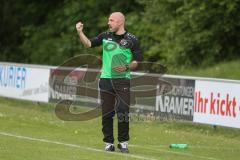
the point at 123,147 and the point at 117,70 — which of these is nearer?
the point at 117,70

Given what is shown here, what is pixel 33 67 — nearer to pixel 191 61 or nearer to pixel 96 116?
pixel 96 116

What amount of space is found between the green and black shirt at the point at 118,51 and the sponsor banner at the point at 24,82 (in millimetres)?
10309

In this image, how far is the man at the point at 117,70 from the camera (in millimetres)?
12648

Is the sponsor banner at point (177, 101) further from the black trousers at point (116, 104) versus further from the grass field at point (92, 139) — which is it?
the black trousers at point (116, 104)

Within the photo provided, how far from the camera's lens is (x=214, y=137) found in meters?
16.9

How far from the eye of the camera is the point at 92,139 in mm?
15031

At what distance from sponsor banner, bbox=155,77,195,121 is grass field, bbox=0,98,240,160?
263 millimetres

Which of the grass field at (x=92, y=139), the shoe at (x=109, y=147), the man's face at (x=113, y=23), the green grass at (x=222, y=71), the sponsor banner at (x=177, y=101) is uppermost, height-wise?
the man's face at (x=113, y=23)

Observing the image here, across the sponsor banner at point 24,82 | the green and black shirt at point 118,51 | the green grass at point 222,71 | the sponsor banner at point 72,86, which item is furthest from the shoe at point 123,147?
the green grass at point 222,71

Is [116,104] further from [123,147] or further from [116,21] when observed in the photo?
[116,21]

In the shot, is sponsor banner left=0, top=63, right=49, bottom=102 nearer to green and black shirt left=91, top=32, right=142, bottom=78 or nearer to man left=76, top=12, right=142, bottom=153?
man left=76, top=12, right=142, bottom=153

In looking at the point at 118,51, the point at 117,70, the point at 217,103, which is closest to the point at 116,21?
the point at 118,51

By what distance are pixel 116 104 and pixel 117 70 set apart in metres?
0.59

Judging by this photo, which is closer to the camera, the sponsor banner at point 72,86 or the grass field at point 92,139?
the grass field at point 92,139
